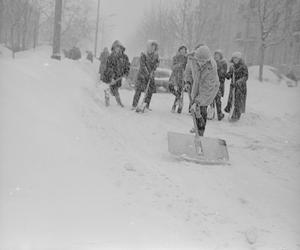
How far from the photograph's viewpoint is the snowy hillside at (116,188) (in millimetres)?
4418

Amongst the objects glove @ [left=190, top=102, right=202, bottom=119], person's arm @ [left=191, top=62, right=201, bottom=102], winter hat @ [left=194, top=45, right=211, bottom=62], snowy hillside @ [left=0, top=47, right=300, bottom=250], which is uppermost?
winter hat @ [left=194, top=45, right=211, bottom=62]

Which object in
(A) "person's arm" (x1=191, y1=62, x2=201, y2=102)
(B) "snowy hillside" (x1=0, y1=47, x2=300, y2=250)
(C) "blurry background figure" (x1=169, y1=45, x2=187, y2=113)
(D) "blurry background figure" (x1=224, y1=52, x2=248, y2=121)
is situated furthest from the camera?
(C) "blurry background figure" (x1=169, y1=45, x2=187, y2=113)

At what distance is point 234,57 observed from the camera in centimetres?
1195

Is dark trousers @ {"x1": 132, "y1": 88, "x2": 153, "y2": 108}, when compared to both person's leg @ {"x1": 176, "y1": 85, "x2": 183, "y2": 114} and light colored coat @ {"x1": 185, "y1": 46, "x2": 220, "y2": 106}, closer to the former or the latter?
person's leg @ {"x1": 176, "y1": 85, "x2": 183, "y2": 114}

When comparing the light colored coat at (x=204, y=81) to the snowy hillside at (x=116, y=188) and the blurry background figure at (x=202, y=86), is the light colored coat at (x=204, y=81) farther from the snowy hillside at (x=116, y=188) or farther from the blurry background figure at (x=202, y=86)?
the snowy hillside at (x=116, y=188)

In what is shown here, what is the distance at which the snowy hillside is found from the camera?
4418mm

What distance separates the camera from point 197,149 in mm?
7566

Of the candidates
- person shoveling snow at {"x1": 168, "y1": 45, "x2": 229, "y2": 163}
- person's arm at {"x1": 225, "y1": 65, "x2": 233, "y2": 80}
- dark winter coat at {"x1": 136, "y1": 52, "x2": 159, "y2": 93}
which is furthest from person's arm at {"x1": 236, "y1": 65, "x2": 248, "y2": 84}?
person shoveling snow at {"x1": 168, "y1": 45, "x2": 229, "y2": 163}

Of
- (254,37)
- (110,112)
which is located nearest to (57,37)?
(110,112)

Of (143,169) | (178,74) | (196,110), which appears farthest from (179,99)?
(143,169)

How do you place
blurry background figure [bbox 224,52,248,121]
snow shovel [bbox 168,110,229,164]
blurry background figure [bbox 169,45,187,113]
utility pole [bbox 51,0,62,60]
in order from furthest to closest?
1. utility pole [bbox 51,0,62,60]
2. blurry background figure [bbox 169,45,187,113]
3. blurry background figure [bbox 224,52,248,121]
4. snow shovel [bbox 168,110,229,164]

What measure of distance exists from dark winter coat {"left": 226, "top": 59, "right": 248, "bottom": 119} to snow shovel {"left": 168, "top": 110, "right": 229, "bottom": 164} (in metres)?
4.58

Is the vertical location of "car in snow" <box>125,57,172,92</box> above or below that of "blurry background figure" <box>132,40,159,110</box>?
below

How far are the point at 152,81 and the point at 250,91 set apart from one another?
9.37 meters
